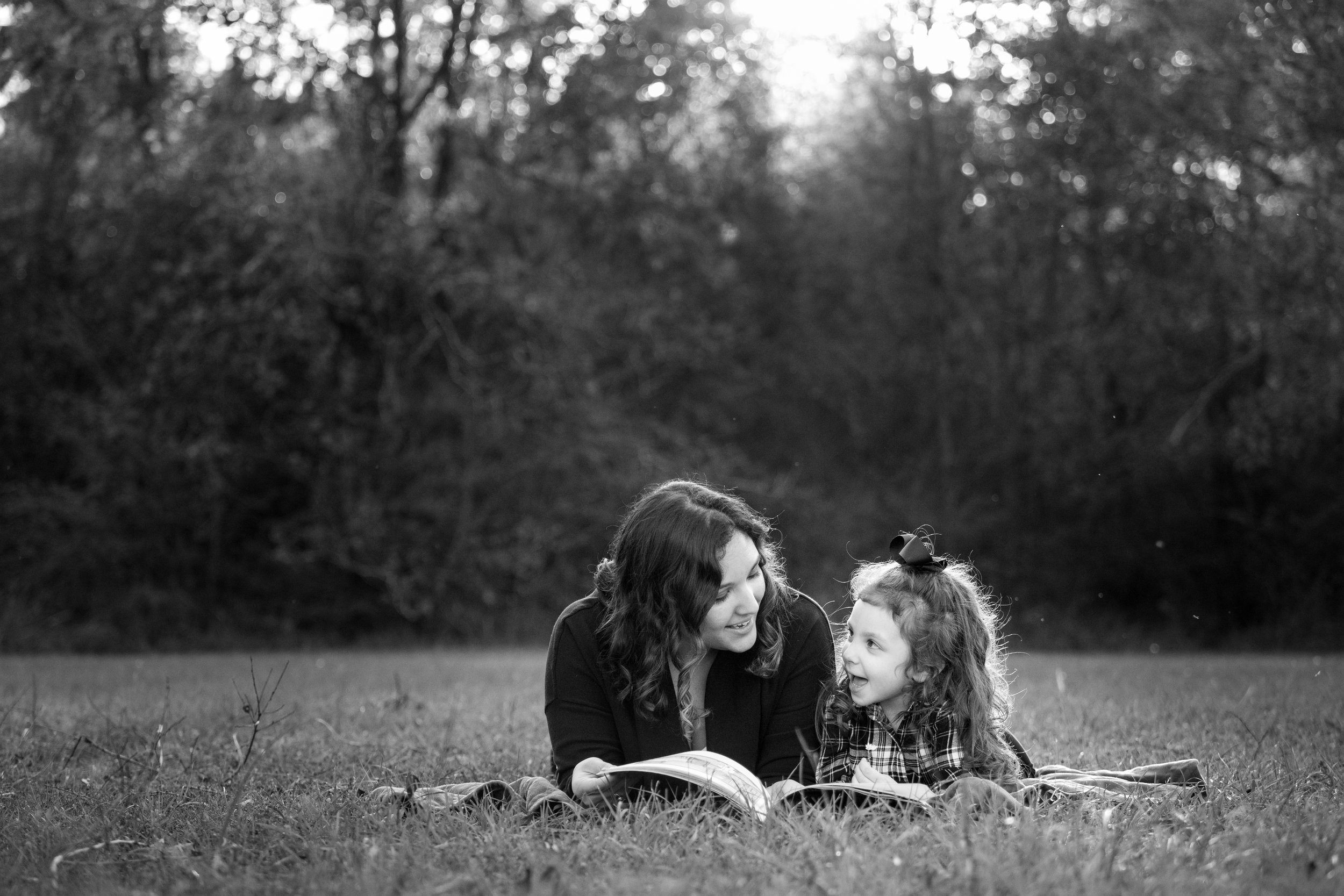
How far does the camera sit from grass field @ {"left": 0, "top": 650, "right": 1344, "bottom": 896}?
2.63 meters

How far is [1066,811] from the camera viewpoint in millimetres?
3320

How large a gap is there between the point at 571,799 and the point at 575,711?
264mm

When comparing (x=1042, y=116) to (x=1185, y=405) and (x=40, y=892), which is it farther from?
(x=40, y=892)

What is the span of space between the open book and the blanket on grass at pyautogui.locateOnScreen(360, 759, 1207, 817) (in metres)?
0.23

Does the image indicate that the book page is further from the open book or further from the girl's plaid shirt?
the girl's plaid shirt

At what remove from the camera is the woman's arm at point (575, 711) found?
369 centimetres

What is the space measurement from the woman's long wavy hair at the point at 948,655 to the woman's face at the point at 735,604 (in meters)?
0.43

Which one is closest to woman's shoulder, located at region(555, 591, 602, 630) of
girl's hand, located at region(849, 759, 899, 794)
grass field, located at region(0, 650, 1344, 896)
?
grass field, located at region(0, 650, 1344, 896)

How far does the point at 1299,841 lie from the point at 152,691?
620 centimetres

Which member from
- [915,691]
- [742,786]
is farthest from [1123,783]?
[742,786]

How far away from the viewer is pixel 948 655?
379 centimetres

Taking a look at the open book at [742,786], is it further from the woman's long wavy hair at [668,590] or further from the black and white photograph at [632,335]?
the black and white photograph at [632,335]

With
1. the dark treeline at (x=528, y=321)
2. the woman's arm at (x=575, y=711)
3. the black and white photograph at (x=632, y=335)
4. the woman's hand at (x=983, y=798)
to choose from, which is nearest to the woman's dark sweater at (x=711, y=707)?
the woman's arm at (x=575, y=711)

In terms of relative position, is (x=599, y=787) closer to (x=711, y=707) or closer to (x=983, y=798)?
(x=711, y=707)
